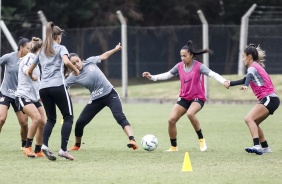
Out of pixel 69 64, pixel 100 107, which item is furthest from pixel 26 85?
pixel 69 64

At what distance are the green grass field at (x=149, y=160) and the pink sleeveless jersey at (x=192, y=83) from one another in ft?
3.10

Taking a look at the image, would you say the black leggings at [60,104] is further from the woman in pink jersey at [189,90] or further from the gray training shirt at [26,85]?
the woman in pink jersey at [189,90]

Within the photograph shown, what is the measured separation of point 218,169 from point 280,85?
1916cm

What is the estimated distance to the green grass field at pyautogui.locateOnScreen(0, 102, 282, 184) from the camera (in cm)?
1056

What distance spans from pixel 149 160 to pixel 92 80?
232 centimetres

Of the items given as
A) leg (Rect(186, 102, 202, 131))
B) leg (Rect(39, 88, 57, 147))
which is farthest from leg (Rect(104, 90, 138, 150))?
leg (Rect(39, 88, 57, 147))

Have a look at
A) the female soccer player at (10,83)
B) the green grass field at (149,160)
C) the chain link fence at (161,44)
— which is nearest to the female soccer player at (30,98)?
the green grass field at (149,160)

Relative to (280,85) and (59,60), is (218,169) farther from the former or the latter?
(280,85)

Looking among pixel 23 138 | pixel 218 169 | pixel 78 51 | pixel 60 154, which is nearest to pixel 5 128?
pixel 23 138

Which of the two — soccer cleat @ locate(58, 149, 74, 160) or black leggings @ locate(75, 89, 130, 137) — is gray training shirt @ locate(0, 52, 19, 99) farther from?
soccer cleat @ locate(58, 149, 74, 160)

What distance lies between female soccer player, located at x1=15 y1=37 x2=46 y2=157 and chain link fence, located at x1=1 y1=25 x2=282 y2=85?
1868 centimetres

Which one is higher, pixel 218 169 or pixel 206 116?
pixel 218 169

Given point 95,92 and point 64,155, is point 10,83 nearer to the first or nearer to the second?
point 95,92

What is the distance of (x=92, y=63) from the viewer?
47.9 feet
